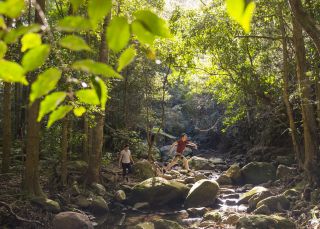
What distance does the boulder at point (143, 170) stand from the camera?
1620 centimetres

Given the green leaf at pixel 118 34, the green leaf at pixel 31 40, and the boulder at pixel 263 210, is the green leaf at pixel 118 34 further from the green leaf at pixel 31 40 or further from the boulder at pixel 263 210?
the boulder at pixel 263 210

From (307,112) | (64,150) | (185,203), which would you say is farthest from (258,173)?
(64,150)

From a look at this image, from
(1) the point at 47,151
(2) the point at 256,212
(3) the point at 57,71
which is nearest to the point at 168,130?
(1) the point at 47,151

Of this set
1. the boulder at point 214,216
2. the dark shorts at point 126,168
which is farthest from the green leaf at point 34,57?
the dark shorts at point 126,168

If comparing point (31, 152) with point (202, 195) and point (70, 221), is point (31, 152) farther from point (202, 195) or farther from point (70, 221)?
point (202, 195)

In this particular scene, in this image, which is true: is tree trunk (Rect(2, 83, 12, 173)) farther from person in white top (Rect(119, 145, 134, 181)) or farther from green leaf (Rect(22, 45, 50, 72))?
green leaf (Rect(22, 45, 50, 72))

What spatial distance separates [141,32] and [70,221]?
9121mm

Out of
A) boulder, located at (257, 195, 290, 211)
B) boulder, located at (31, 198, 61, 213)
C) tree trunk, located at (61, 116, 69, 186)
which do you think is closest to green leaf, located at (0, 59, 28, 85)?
boulder, located at (31, 198, 61, 213)

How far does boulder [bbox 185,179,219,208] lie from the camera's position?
503 inches

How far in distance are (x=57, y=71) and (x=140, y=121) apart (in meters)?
20.0

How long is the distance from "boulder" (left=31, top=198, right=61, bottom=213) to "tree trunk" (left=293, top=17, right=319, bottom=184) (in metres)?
6.53

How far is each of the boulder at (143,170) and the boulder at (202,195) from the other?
3.31m

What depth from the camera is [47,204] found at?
32.8ft

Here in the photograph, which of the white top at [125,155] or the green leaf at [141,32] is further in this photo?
the white top at [125,155]
